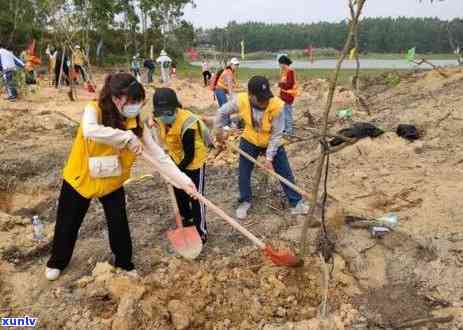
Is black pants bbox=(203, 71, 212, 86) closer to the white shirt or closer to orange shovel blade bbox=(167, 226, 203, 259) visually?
the white shirt

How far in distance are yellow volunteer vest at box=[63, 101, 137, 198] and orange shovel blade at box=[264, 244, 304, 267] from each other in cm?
107

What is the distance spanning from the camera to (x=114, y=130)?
9.14ft

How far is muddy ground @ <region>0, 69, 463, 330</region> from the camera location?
3.04 metres

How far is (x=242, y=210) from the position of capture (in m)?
4.51

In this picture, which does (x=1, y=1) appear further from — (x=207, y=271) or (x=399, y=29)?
(x=399, y=29)

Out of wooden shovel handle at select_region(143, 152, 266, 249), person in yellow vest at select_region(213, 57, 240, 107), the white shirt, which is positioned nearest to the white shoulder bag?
wooden shovel handle at select_region(143, 152, 266, 249)

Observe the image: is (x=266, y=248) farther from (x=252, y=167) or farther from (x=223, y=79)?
(x=223, y=79)

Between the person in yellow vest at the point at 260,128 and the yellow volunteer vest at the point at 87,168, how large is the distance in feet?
4.44

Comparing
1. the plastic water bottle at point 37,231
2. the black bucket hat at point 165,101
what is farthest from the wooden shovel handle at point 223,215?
the plastic water bottle at point 37,231

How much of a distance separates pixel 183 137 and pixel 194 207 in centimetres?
64

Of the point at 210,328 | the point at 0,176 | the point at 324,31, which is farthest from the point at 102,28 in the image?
the point at 324,31

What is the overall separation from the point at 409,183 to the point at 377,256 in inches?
83.5

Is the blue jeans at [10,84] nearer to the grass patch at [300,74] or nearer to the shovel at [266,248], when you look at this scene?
the shovel at [266,248]

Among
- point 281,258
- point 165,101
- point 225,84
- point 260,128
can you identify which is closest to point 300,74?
point 225,84
